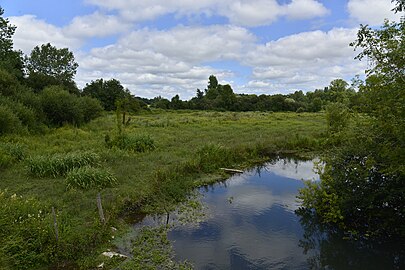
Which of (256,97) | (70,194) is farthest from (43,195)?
(256,97)

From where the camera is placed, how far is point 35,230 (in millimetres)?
6512

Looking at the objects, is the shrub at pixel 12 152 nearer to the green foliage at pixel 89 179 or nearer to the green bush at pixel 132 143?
the green foliage at pixel 89 179

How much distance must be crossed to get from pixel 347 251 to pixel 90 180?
8.09 meters

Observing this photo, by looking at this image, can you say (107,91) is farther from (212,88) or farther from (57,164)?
(57,164)

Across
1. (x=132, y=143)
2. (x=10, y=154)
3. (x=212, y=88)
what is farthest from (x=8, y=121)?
(x=212, y=88)

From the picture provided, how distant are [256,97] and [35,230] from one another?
67683mm

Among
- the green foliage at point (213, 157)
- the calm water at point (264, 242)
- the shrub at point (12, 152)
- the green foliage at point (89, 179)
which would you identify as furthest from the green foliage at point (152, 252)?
the shrub at point (12, 152)

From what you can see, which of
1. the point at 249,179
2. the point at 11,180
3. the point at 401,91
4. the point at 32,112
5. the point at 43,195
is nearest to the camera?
the point at 401,91

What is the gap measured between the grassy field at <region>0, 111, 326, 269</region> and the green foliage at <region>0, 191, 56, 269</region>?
0.02 meters

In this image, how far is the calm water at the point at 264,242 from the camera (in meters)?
7.22

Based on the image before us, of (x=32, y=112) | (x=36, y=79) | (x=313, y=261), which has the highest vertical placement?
(x=36, y=79)

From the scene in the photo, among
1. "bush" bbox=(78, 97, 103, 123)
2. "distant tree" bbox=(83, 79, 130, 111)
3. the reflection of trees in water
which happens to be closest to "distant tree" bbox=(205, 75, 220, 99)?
"distant tree" bbox=(83, 79, 130, 111)

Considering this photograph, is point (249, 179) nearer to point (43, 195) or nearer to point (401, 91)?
point (43, 195)

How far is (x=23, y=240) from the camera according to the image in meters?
6.35
